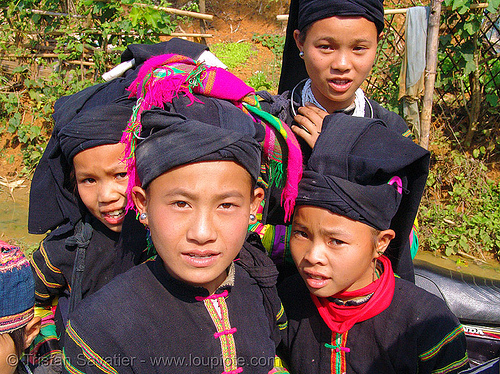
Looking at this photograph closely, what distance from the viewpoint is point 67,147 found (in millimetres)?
1941

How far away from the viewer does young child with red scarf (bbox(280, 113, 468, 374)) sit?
1.83 metres

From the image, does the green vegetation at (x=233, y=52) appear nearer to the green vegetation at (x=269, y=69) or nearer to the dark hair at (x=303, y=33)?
the green vegetation at (x=269, y=69)

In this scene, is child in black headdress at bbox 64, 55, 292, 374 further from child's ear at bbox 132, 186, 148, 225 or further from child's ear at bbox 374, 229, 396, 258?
child's ear at bbox 374, 229, 396, 258

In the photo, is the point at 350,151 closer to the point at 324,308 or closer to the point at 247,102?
the point at 247,102

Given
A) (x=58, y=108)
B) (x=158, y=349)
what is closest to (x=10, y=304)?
(x=158, y=349)

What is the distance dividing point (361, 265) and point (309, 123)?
71cm

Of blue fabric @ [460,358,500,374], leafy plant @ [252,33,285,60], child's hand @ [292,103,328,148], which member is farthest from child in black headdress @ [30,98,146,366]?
leafy plant @ [252,33,285,60]

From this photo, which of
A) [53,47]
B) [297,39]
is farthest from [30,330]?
[53,47]

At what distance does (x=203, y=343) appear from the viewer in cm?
169

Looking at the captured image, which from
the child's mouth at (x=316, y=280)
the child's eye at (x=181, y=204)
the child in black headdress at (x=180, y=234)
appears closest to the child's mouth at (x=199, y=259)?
the child in black headdress at (x=180, y=234)

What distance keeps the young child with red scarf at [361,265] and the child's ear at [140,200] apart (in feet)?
2.12

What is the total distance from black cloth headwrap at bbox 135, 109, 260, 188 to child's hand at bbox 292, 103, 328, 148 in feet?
1.91

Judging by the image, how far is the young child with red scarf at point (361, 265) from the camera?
183 centimetres

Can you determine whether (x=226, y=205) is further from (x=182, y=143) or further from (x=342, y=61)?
(x=342, y=61)
